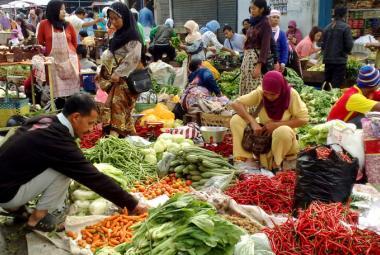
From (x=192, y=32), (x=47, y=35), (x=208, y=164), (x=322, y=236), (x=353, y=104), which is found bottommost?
(x=208, y=164)

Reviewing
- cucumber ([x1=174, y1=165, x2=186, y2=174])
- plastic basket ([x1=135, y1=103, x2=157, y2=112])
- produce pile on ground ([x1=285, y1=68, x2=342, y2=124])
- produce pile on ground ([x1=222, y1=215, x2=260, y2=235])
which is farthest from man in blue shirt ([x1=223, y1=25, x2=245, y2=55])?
produce pile on ground ([x1=222, y1=215, x2=260, y2=235])

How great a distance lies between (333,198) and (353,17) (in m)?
9.77

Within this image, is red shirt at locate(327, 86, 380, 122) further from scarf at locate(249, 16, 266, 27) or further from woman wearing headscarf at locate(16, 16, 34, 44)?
woman wearing headscarf at locate(16, 16, 34, 44)

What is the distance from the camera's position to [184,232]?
2639 mm

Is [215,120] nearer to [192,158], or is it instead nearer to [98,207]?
[192,158]

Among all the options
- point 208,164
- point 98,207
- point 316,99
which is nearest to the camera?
point 98,207

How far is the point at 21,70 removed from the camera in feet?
28.2

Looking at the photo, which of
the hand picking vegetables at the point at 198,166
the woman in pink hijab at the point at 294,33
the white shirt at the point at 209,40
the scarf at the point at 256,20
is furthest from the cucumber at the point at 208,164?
the woman in pink hijab at the point at 294,33

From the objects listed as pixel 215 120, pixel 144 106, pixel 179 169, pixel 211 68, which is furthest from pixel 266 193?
pixel 211 68

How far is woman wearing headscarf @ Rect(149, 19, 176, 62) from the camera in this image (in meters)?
11.3

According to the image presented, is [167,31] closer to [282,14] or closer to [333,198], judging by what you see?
[282,14]

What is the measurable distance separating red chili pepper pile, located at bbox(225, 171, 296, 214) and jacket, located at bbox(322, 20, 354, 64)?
4881 mm

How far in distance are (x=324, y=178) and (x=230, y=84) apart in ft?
19.1

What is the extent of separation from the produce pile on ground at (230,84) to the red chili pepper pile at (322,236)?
235 inches
